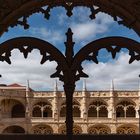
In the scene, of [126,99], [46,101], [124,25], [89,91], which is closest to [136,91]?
[126,99]

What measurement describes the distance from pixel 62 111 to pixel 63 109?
0.85 m

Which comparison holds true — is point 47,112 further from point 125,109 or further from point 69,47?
point 69,47

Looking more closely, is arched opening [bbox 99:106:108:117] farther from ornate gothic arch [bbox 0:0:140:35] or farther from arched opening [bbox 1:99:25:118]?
ornate gothic arch [bbox 0:0:140:35]

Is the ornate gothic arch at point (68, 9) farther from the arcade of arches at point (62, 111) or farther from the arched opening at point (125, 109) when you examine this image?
the arched opening at point (125, 109)

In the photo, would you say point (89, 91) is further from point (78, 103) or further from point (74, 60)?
point (74, 60)

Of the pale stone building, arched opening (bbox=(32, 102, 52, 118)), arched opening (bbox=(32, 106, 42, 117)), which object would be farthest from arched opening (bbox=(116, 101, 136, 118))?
arched opening (bbox=(32, 106, 42, 117))

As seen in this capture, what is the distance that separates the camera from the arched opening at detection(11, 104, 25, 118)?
47.3m

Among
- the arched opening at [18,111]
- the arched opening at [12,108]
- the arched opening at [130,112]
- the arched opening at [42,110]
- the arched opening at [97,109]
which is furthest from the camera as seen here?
the arched opening at [18,111]

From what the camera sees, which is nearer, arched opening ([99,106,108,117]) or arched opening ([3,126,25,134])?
arched opening ([3,126,25,134])

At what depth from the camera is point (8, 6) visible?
2.28 m

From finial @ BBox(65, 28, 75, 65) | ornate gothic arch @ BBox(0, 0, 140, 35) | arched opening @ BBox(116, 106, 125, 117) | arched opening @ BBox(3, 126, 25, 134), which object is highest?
ornate gothic arch @ BBox(0, 0, 140, 35)

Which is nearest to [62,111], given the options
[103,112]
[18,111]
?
[103,112]

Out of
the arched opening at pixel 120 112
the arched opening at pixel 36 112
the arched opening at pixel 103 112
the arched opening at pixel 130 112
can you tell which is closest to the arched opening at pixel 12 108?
the arched opening at pixel 36 112

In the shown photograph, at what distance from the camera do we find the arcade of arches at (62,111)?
1711 inches
